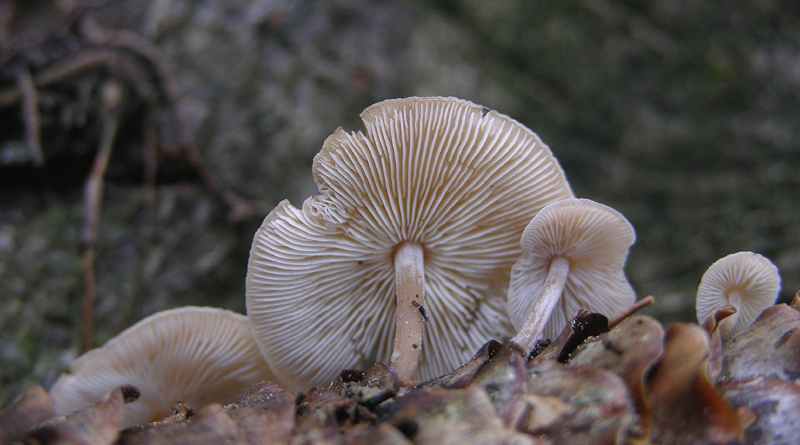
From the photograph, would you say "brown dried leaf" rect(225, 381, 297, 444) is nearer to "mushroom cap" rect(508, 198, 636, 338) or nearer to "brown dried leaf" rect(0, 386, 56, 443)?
"brown dried leaf" rect(0, 386, 56, 443)

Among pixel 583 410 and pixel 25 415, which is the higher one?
pixel 25 415

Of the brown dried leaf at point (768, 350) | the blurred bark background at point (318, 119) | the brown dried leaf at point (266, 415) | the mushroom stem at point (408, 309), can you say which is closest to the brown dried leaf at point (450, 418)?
the brown dried leaf at point (266, 415)

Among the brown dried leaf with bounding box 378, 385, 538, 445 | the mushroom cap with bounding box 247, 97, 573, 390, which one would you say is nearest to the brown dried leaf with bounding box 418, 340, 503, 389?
the brown dried leaf with bounding box 378, 385, 538, 445

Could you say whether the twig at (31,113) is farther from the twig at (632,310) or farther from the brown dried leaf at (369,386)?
the twig at (632,310)

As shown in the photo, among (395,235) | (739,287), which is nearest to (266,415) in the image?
(395,235)

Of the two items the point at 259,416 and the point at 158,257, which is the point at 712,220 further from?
the point at 158,257

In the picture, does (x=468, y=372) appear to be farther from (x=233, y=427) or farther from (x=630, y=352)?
(x=233, y=427)

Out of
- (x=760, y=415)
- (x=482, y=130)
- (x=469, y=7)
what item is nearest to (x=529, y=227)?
(x=482, y=130)
